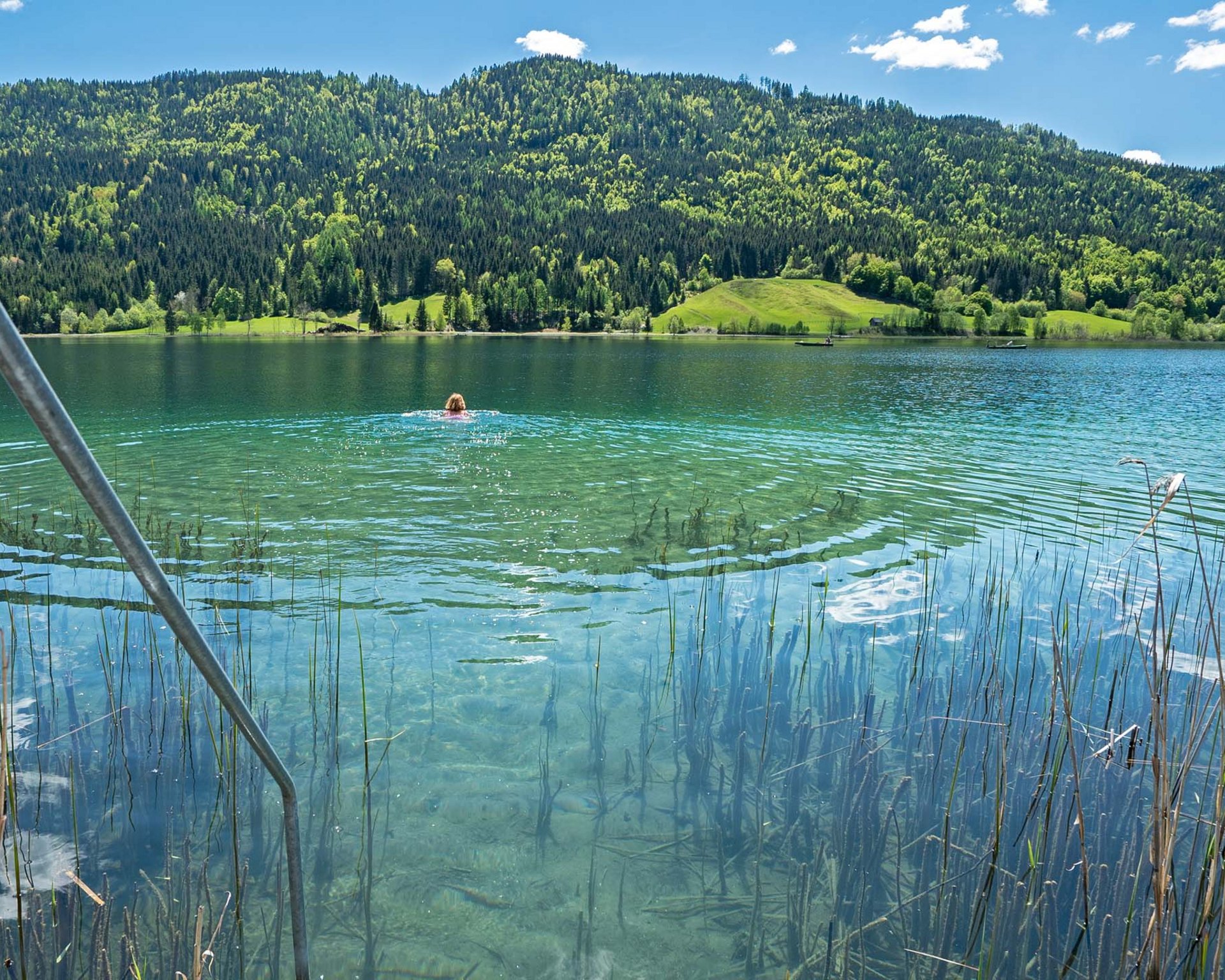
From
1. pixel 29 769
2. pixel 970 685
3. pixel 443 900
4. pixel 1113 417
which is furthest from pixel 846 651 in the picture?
pixel 1113 417

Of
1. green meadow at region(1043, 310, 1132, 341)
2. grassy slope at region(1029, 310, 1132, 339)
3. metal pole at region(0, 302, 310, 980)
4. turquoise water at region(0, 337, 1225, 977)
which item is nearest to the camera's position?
metal pole at region(0, 302, 310, 980)

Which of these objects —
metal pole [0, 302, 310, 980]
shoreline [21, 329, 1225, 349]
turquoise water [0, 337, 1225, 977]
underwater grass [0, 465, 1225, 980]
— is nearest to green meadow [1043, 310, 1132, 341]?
shoreline [21, 329, 1225, 349]

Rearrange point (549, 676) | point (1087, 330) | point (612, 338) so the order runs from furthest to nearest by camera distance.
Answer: point (1087, 330) < point (612, 338) < point (549, 676)

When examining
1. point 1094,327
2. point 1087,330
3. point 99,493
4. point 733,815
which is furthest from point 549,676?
point 1094,327

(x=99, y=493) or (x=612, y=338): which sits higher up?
(x=612, y=338)

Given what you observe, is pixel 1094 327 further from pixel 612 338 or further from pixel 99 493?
pixel 99 493

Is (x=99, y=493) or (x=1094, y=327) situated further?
(x=1094, y=327)

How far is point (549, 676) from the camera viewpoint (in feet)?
30.3

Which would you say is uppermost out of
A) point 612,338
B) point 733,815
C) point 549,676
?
point 612,338

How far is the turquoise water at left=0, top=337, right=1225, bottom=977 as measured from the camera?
18.5 feet

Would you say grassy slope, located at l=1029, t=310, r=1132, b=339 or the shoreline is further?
grassy slope, located at l=1029, t=310, r=1132, b=339

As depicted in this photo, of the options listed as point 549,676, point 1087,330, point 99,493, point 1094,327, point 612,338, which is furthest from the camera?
point 1094,327

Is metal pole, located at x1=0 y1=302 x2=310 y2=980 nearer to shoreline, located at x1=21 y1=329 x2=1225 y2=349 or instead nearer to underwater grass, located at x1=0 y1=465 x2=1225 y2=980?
underwater grass, located at x1=0 y1=465 x2=1225 y2=980

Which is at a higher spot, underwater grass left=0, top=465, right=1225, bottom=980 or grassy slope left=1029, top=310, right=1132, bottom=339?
grassy slope left=1029, top=310, right=1132, bottom=339
